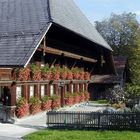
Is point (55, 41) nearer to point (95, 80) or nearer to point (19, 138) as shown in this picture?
point (19, 138)

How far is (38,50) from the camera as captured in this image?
26.7 metres

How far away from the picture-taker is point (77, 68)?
37.4m

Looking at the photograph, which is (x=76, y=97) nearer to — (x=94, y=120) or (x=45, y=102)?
(x=45, y=102)

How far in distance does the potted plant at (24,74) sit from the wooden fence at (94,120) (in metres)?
4.33

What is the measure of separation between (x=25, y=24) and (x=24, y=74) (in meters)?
3.42

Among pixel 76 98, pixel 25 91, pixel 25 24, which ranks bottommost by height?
pixel 76 98

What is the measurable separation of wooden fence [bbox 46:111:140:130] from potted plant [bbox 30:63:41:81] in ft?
18.5

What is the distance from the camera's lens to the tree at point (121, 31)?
65.4 meters

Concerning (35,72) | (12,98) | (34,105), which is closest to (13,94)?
(12,98)

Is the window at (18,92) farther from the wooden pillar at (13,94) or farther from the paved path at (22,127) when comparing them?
the paved path at (22,127)

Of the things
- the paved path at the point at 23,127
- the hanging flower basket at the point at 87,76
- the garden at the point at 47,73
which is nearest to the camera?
the paved path at the point at 23,127

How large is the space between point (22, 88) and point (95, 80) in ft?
70.5

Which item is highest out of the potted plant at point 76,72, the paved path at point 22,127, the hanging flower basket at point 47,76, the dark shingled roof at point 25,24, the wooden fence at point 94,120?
the dark shingled roof at point 25,24

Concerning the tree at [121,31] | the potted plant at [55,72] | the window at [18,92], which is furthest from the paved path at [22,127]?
the tree at [121,31]
